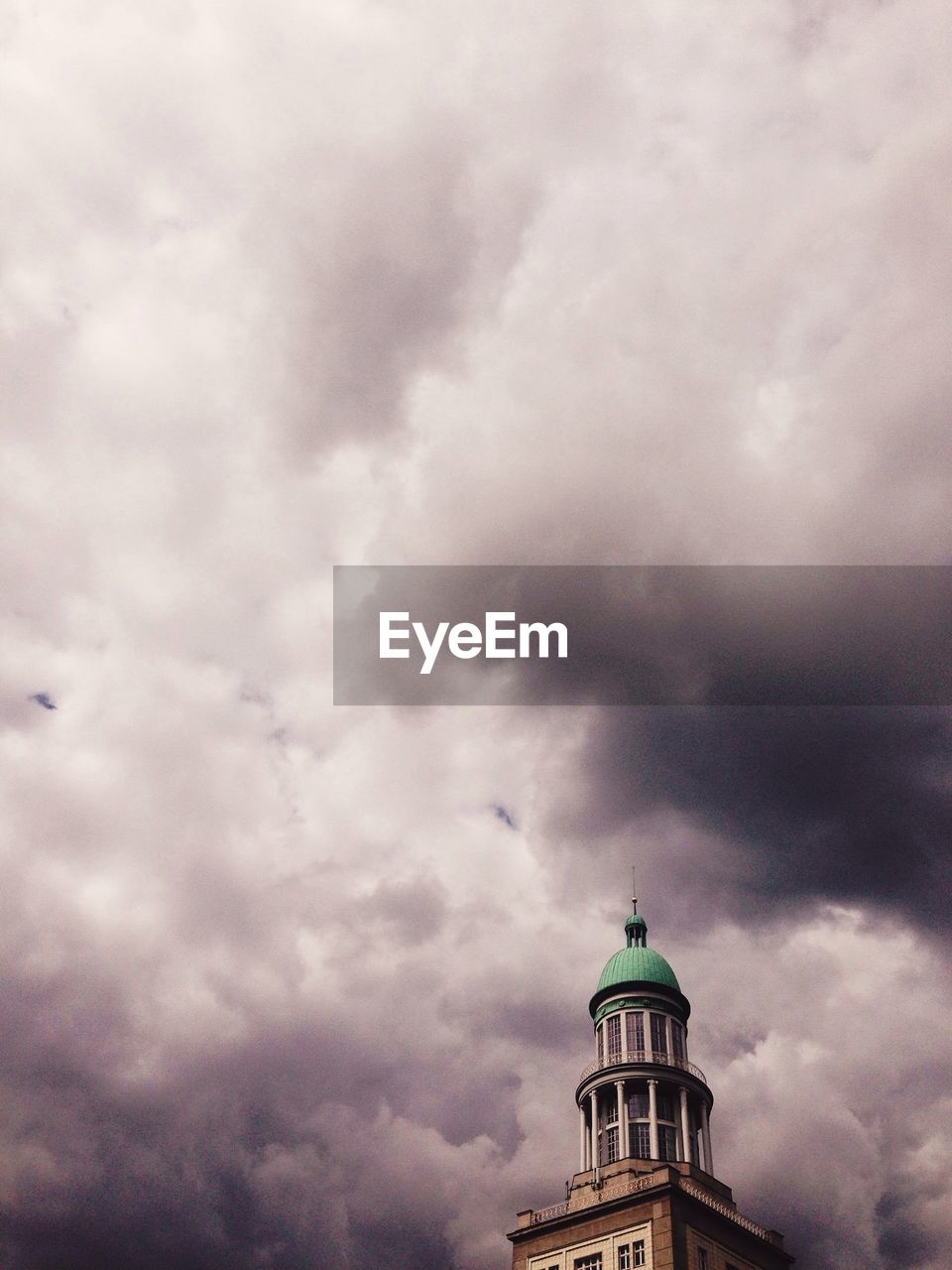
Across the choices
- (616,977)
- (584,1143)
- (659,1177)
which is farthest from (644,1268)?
(616,977)

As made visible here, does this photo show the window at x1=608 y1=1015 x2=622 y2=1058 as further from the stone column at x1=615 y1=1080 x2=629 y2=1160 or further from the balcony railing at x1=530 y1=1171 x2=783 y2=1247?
the balcony railing at x1=530 y1=1171 x2=783 y2=1247

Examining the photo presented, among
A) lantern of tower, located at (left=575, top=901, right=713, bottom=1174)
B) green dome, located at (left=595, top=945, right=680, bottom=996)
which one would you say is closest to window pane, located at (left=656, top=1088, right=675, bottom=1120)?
lantern of tower, located at (left=575, top=901, right=713, bottom=1174)

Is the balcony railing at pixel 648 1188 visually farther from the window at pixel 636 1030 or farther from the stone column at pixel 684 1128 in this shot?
the window at pixel 636 1030

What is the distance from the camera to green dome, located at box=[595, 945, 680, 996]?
407 ft

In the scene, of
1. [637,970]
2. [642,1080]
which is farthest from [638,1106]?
[637,970]

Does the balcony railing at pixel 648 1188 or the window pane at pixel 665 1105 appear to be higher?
the window pane at pixel 665 1105

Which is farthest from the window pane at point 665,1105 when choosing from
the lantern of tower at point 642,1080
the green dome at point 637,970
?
the green dome at point 637,970

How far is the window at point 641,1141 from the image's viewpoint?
113 m

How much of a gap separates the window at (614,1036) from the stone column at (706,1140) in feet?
27.0

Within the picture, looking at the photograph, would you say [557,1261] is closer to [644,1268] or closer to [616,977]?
[644,1268]

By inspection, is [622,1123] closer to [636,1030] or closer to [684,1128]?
[684,1128]

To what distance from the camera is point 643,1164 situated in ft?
364

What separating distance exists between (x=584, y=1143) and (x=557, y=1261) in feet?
36.1

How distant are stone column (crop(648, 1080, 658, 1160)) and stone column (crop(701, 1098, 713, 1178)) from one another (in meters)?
4.66
